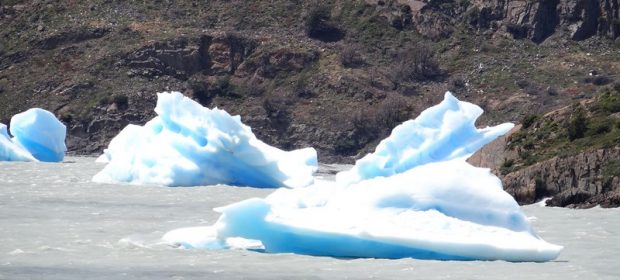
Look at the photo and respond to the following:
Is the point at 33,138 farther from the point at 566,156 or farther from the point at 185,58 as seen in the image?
the point at 185,58

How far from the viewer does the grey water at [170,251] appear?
57.0 feet

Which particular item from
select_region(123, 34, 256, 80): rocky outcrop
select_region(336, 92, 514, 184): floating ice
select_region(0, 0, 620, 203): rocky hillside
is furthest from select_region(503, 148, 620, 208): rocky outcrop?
select_region(123, 34, 256, 80): rocky outcrop

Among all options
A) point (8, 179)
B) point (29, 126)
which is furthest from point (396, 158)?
point (29, 126)

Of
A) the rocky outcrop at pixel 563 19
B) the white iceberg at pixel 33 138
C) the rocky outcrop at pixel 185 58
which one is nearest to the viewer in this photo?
the white iceberg at pixel 33 138

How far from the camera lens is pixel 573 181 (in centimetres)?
3072

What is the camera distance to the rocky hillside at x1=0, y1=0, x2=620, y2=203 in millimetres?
77312

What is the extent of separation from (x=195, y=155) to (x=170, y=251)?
19.4 meters

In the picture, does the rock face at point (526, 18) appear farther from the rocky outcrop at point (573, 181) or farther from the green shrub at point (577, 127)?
the rocky outcrop at point (573, 181)

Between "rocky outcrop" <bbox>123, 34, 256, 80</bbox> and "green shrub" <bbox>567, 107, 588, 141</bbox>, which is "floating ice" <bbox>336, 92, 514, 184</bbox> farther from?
"rocky outcrop" <bbox>123, 34, 256, 80</bbox>

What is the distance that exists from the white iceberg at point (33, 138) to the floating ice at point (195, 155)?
919 cm

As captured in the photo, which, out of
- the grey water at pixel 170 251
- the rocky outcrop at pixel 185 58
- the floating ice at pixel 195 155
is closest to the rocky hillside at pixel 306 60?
the rocky outcrop at pixel 185 58

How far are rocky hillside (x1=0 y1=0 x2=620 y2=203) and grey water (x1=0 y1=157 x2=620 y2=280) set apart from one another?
1774 inches

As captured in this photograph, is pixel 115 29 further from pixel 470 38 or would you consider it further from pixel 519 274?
pixel 519 274

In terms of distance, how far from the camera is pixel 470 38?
86.2 meters
